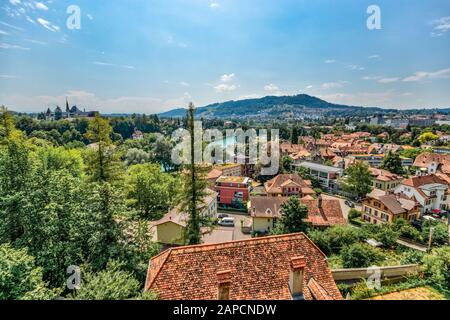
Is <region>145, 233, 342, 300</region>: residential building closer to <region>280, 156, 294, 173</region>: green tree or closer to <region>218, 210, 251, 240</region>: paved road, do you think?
<region>218, 210, 251, 240</region>: paved road

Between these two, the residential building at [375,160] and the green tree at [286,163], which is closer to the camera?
the green tree at [286,163]

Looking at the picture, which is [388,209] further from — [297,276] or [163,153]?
[163,153]

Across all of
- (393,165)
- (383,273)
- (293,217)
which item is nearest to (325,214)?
(293,217)

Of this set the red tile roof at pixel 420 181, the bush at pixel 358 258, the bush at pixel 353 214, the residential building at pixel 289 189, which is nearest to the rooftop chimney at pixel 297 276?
the bush at pixel 358 258

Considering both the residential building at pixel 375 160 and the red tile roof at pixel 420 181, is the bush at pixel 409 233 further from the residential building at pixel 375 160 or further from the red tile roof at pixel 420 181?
the residential building at pixel 375 160

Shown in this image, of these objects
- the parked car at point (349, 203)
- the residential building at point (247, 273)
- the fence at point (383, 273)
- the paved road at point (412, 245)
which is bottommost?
the paved road at point (412, 245)

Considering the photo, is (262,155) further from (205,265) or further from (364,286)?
(205,265)
